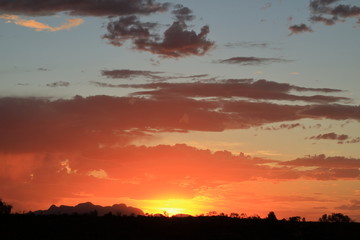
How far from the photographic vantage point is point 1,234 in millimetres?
31797

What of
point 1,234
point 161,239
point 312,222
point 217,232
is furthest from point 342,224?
point 1,234

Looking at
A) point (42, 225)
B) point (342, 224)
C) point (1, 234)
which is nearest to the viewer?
point (1, 234)

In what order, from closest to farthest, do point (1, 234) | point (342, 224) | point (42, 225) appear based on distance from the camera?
point (1, 234)
point (42, 225)
point (342, 224)

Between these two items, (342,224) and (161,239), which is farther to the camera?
(342,224)

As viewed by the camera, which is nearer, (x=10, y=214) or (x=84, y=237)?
(x=84, y=237)

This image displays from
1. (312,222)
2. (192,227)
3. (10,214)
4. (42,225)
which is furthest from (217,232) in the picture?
(10,214)

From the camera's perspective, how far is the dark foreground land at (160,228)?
Result: 107 ft

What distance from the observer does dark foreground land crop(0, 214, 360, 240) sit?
32.7 m

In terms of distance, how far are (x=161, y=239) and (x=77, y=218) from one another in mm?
6154

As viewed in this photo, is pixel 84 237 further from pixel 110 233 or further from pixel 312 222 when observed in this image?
pixel 312 222

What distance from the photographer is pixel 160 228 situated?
113ft

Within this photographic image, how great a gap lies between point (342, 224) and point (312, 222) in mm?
1824

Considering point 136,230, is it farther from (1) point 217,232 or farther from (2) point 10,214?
(2) point 10,214

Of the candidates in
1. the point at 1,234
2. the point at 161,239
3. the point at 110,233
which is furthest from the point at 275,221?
the point at 1,234
